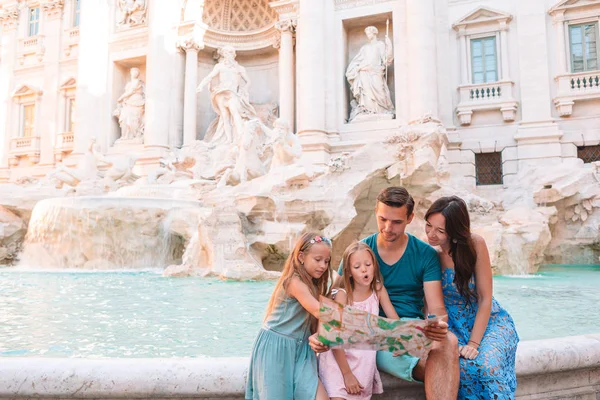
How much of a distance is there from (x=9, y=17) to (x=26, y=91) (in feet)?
12.0

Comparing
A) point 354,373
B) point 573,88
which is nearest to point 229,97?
point 573,88

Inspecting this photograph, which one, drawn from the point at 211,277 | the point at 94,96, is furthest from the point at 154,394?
the point at 94,96

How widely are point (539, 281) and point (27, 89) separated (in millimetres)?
20638

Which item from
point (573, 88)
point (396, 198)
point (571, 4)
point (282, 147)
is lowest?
point (396, 198)

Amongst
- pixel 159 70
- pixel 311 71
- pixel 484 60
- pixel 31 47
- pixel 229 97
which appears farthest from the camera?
pixel 31 47

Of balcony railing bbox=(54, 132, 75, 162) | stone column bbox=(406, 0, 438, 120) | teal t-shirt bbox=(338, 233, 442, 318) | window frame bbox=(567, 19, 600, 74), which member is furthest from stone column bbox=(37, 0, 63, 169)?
teal t-shirt bbox=(338, 233, 442, 318)

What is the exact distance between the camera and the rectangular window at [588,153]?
12.1m

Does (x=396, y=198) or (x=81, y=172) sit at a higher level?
(x=81, y=172)

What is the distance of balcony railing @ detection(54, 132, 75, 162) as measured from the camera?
1844 centimetres

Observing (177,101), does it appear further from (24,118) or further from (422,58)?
(24,118)

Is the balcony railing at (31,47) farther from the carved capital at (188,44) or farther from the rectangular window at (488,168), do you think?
the rectangular window at (488,168)

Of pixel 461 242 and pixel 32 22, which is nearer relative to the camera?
pixel 461 242

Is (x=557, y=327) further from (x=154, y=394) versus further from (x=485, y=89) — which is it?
(x=485, y=89)

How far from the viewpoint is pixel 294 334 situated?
1860 mm
